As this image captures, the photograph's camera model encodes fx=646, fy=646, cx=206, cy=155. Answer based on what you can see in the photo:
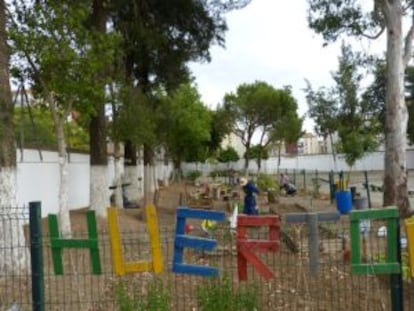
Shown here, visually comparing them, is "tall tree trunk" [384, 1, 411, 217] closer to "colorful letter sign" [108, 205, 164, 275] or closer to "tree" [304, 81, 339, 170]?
"colorful letter sign" [108, 205, 164, 275]

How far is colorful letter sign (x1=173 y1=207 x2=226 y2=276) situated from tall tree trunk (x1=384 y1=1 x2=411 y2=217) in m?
10.8

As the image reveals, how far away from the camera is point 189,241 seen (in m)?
5.87

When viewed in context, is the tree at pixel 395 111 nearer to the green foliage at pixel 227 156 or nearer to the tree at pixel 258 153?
the tree at pixel 258 153

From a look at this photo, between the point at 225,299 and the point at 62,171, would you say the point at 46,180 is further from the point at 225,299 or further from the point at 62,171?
the point at 225,299

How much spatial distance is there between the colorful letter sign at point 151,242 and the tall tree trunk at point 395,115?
36.1ft

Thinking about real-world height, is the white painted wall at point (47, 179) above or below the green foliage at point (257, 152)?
below

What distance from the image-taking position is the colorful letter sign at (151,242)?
5859 mm

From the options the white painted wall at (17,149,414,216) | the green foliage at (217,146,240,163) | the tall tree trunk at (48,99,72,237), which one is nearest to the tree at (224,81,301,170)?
the green foliage at (217,146,240,163)

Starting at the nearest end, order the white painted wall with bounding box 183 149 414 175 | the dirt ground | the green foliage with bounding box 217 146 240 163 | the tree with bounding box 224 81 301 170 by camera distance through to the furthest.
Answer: the dirt ground → the tree with bounding box 224 81 301 170 → the white painted wall with bounding box 183 149 414 175 → the green foliage with bounding box 217 146 240 163

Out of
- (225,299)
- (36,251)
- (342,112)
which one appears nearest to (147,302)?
(225,299)

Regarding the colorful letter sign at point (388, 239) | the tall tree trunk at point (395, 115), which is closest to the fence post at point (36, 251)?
the colorful letter sign at point (388, 239)

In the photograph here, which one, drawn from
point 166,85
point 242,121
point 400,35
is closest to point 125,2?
point 166,85

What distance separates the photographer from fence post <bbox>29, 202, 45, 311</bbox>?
5.71m

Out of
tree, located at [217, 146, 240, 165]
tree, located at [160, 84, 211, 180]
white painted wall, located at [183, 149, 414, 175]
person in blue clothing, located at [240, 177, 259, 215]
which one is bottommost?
person in blue clothing, located at [240, 177, 259, 215]
